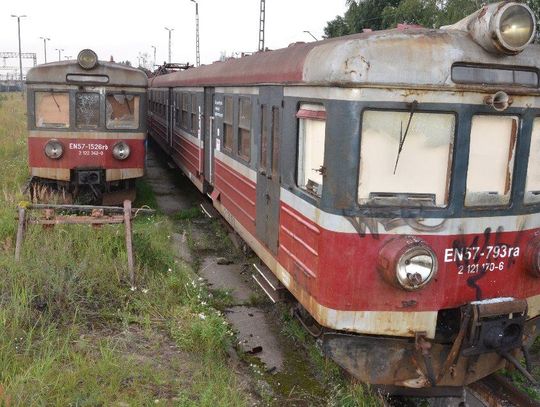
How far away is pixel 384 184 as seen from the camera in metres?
4.21

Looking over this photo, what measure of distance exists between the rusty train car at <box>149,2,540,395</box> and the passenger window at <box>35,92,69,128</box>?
20.4 ft

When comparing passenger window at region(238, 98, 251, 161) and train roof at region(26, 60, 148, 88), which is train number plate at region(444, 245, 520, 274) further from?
train roof at region(26, 60, 148, 88)

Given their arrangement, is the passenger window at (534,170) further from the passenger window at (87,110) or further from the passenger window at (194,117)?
the passenger window at (87,110)

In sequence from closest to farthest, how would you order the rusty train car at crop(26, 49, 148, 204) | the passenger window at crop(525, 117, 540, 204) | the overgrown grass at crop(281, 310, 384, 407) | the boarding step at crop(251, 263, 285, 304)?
the passenger window at crop(525, 117, 540, 204) < the overgrown grass at crop(281, 310, 384, 407) < the boarding step at crop(251, 263, 285, 304) < the rusty train car at crop(26, 49, 148, 204)

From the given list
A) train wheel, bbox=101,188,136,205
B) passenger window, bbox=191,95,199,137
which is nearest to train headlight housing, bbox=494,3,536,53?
passenger window, bbox=191,95,199,137

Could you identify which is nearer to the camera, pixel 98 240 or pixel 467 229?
pixel 467 229

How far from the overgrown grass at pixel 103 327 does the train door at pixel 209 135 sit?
1855mm

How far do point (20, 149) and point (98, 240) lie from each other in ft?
37.8

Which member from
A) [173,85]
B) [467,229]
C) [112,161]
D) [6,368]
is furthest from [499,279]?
[173,85]

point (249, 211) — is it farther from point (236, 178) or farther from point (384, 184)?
point (384, 184)

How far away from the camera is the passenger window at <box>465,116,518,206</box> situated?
4.27 metres

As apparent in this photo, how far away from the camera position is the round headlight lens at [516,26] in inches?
157

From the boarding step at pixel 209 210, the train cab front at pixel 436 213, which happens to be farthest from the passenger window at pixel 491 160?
the boarding step at pixel 209 210

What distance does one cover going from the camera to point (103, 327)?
5.52 meters
